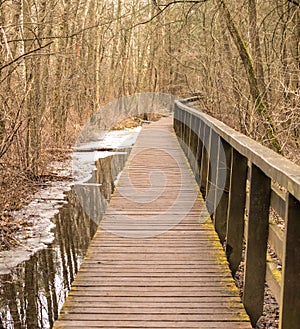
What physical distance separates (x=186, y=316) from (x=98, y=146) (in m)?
14.2

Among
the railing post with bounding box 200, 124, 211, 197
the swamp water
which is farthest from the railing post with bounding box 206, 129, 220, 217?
the swamp water

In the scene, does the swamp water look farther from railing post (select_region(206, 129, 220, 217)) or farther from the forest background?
railing post (select_region(206, 129, 220, 217))

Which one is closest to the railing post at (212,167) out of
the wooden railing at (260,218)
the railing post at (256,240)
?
the wooden railing at (260,218)

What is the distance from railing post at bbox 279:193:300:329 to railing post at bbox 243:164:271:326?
2.69ft

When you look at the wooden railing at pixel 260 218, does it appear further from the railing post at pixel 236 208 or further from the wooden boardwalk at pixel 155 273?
the wooden boardwalk at pixel 155 273

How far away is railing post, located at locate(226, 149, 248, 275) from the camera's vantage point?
3.97 m

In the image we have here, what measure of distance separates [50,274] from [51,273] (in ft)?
0.09

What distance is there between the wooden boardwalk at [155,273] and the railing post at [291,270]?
85 centimetres

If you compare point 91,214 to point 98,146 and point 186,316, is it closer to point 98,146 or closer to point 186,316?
point 186,316

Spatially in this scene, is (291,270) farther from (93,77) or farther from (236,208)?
(93,77)

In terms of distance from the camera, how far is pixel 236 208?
4.12 m

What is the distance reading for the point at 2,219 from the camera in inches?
312

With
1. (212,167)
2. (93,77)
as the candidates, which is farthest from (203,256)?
(93,77)

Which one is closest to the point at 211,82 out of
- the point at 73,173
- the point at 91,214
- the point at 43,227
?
the point at 73,173
